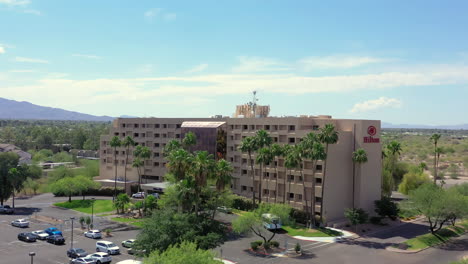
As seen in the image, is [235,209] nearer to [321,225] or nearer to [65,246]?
[321,225]

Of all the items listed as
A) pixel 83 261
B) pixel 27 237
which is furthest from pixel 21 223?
pixel 83 261

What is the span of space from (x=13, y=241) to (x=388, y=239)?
209 feet

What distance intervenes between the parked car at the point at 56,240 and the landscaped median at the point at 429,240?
5306cm

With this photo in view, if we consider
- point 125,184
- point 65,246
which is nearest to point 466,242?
point 65,246

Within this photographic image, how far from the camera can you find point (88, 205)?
100562 mm

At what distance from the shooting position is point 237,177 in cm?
10069

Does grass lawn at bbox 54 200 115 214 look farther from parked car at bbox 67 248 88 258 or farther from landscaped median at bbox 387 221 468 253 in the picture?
landscaped median at bbox 387 221 468 253

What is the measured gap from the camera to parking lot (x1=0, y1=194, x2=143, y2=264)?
59475mm

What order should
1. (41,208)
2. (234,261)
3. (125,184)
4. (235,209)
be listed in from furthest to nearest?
(125,184)
(41,208)
(235,209)
(234,261)

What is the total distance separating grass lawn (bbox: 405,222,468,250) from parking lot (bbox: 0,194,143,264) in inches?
1779

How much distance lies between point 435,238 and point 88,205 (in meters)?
75.8

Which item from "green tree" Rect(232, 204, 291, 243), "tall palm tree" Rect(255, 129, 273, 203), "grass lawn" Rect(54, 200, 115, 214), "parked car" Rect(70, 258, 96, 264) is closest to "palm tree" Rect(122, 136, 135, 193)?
"grass lawn" Rect(54, 200, 115, 214)

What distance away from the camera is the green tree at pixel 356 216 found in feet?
247

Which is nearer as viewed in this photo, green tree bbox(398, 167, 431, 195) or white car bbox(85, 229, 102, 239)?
white car bbox(85, 229, 102, 239)
